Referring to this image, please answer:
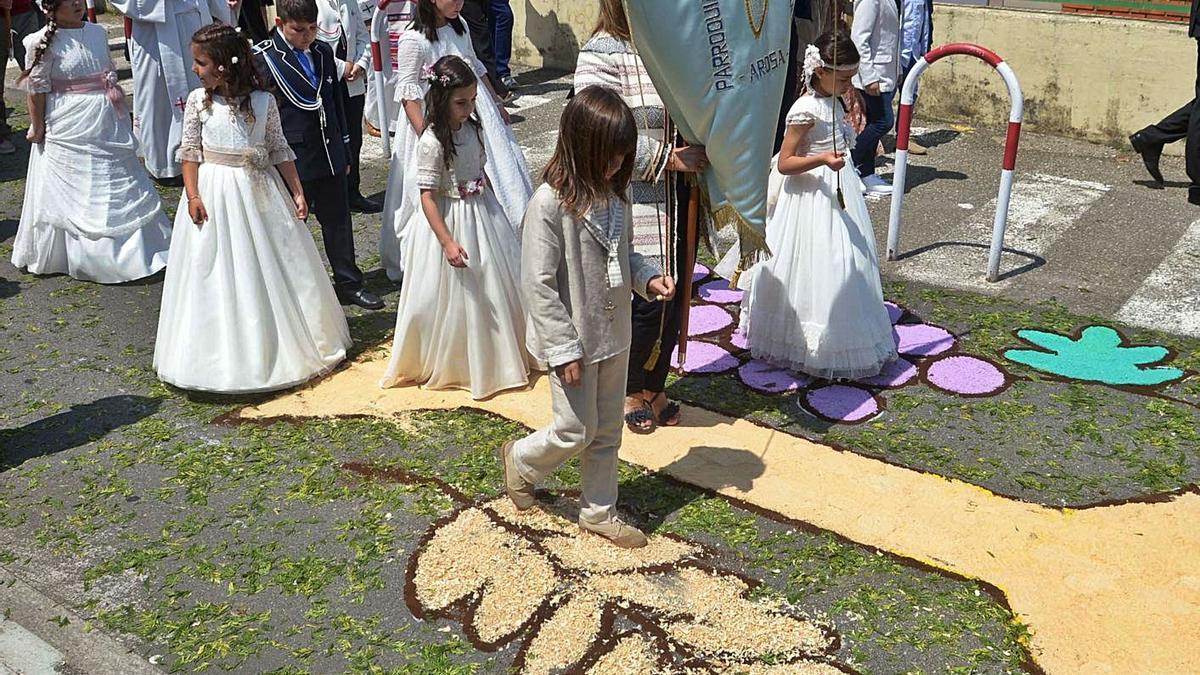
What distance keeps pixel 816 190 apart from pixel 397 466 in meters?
2.50

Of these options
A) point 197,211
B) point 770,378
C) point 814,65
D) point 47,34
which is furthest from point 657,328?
point 47,34

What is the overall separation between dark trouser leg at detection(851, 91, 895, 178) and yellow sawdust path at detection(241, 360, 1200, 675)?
401 centimetres

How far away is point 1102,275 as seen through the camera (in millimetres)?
7438

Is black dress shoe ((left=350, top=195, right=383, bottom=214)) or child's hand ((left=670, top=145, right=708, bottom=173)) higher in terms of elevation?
child's hand ((left=670, top=145, right=708, bottom=173))

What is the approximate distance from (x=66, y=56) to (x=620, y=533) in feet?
17.5

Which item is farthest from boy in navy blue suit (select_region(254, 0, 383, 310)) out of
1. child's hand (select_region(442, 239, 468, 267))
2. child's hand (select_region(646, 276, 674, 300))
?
child's hand (select_region(646, 276, 674, 300))

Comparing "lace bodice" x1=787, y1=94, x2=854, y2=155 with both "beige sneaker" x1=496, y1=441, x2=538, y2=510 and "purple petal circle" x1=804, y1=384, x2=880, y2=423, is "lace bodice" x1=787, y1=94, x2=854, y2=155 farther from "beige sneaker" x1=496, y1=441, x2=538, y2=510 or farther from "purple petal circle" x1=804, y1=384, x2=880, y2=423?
"beige sneaker" x1=496, y1=441, x2=538, y2=510

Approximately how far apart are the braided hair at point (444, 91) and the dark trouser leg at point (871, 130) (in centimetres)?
423

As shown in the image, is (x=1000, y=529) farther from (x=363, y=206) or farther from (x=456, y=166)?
(x=363, y=206)

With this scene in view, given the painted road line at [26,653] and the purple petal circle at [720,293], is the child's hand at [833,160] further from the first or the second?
the painted road line at [26,653]

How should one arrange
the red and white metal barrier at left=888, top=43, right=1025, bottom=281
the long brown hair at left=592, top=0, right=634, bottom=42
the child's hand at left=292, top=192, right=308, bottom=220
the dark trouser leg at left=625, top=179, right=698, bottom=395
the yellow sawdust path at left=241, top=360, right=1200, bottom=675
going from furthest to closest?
the red and white metal barrier at left=888, top=43, right=1025, bottom=281 → the child's hand at left=292, top=192, right=308, bottom=220 → the dark trouser leg at left=625, top=179, right=698, bottom=395 → the long brown hair at left=592, top=0, right=634, bottom=42 → the yellow sawdust path at left=241, top=360, right=1200, bottom=675

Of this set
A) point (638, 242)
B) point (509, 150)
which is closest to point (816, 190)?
point (638, 242)

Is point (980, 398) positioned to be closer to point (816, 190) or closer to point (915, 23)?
point (816, 190)

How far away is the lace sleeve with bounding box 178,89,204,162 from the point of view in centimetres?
598
